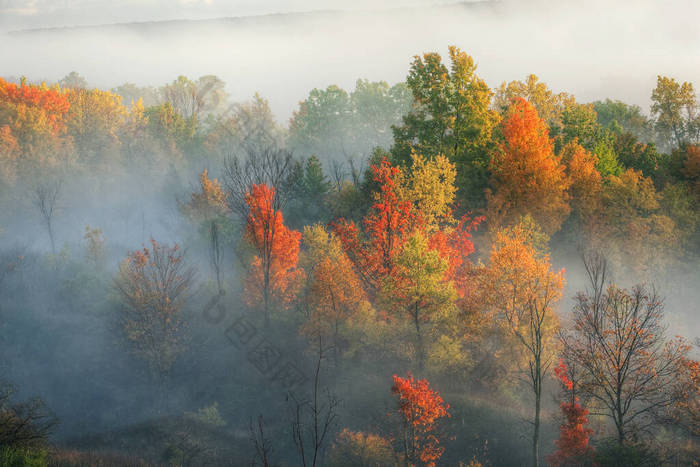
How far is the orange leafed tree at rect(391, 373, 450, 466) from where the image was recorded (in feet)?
80.3

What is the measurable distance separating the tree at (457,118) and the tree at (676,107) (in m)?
24.5

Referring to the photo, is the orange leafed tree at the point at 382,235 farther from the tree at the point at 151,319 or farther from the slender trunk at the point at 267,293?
the tree at the point at 151,319

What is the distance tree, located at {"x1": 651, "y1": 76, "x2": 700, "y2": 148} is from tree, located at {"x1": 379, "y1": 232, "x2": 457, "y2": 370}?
128ft

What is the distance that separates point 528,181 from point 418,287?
15790 mm

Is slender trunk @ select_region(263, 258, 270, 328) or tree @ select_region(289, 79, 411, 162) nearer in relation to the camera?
slender trunk @ select_region(263, 258, 270, 328)

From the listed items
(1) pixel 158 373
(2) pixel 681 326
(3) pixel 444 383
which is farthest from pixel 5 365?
(2) pixel 681 326

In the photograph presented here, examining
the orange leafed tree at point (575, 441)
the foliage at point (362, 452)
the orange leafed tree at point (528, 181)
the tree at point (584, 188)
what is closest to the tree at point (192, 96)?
the orange leafed tree at point (528, 181)

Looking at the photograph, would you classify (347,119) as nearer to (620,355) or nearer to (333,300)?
(333,300)

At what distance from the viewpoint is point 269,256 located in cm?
4222

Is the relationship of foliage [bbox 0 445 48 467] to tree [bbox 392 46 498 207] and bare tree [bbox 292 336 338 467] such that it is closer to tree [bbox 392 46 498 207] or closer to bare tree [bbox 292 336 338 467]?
bare tree [bbox 292 336 338 467]

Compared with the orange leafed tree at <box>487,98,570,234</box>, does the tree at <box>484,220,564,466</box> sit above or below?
below

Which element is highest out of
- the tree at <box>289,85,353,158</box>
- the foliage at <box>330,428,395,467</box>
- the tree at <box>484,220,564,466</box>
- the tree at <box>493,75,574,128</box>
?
the tree at <box>289,85,353,158</box>

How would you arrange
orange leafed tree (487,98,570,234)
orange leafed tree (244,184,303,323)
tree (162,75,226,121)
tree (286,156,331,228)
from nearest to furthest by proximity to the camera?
orange leafed tree (487,98,570,234), orange leafed tree (244,184,303,323), tree (286,156,331,228), tree (162,75,226,121)

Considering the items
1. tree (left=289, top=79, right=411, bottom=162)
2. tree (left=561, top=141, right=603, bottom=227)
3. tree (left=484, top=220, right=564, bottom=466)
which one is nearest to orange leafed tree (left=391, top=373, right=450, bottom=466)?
tree (left=484, top=220, right=564, bottom=466)
